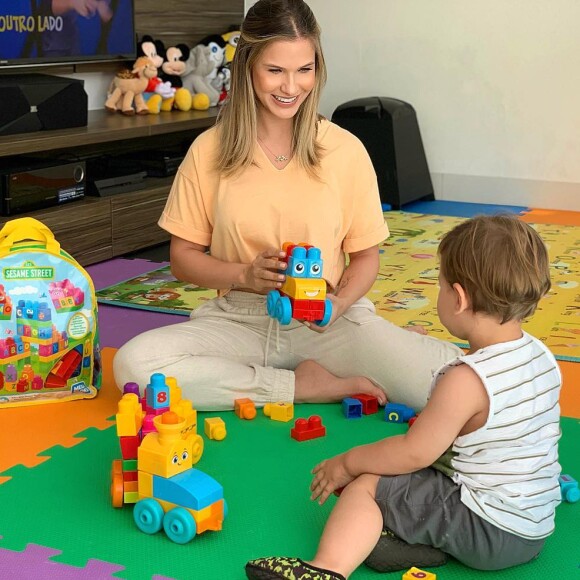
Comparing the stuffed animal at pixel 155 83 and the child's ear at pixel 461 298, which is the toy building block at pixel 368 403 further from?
the stuffed animal at pixel 155 83

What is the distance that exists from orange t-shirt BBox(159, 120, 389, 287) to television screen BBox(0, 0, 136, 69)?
145 centimetres

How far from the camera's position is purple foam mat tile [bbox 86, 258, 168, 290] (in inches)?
115

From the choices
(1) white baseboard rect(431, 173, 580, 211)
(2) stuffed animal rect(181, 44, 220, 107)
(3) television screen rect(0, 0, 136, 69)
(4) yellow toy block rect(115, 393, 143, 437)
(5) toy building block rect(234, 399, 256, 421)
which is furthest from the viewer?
(1) white baseboard rect(431, 173, 580, 211)

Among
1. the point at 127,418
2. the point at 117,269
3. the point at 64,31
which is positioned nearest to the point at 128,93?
the point at 64,31

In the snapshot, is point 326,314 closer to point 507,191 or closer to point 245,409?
point 245,409

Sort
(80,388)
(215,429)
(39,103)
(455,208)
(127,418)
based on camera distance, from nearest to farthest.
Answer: (127,418)
(215,429)
(80,388)
(39,103)
(455,208)

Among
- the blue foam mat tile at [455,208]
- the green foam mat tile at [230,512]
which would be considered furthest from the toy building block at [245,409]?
the blue foam mat tile at [455,208]

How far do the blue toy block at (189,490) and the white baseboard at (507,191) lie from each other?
2970mm

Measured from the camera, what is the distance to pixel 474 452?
51.7 inches

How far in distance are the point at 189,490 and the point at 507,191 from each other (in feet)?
9.97

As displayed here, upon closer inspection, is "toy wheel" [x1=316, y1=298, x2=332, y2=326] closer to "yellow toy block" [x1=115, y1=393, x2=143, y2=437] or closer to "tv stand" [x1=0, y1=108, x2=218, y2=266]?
"yellow toy block" [x1=115, y1=393, x2=143, y2=437]

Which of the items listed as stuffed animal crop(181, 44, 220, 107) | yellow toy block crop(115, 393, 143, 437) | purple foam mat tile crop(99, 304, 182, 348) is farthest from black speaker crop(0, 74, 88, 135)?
yellow toy block crop(115, 393, 143, 437)

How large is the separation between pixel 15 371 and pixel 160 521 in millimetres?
635

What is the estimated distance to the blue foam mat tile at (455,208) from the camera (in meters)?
4.00
